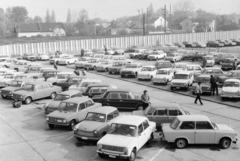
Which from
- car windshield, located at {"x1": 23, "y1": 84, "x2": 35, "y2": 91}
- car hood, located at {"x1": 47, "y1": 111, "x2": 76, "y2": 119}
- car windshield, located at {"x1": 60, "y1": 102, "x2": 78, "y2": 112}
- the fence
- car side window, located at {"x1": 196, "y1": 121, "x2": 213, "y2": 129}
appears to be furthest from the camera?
the fence

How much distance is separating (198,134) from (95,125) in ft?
14.0

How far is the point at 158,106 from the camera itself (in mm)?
15039

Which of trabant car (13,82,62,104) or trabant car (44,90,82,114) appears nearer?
trabant car (44,90,82,114)

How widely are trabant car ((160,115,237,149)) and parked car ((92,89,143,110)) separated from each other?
5.62m

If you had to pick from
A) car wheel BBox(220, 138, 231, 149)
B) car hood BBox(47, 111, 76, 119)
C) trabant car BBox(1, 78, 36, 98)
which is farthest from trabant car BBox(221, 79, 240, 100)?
trabant car BBox(1, 78, 36, 98)

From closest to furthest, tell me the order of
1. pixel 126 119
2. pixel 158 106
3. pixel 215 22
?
pixel 126 119, pixel 158 106, pixel 215 22

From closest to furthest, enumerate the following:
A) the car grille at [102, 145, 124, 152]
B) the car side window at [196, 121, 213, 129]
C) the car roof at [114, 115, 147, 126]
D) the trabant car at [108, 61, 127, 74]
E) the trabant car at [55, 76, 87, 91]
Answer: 1. the car grille at [102, 145, 124, 152]
2. the car roof at [114, 115, 147, 126]
3. the car side window at [196, 121, 213, 129]
4. the trabant car at [55, 76, 87, 91]
5. the trabant car at [108, 61, 127, 74]

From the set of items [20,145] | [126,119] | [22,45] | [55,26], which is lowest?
[20,145]

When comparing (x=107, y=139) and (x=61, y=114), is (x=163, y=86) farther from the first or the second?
(x=107, y=139)

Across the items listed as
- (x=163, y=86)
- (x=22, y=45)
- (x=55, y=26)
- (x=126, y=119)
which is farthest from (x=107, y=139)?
(x=55, y=26)

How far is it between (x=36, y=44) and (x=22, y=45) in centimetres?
292

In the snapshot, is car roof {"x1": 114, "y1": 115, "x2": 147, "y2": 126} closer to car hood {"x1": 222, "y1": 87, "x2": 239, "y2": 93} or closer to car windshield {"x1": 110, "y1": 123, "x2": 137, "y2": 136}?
car windshield {"x1": 110, "y1": 123, "x2": 137, "y2": 136}

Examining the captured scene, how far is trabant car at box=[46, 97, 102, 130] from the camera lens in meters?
15.0

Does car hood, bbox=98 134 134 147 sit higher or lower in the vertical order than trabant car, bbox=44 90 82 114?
lower
